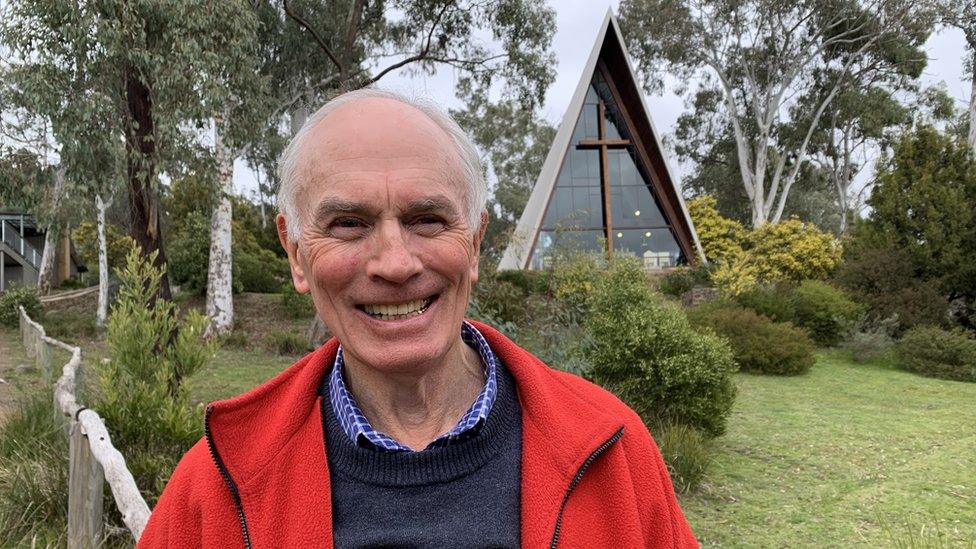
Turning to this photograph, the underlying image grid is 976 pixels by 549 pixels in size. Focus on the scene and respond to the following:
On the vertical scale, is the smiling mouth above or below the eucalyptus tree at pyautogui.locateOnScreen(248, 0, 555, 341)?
below

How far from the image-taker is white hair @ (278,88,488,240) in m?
1.37

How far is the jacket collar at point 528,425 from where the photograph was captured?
1.25 meters

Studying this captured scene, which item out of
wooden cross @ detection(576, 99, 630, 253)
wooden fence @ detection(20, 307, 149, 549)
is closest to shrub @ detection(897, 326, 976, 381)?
wooden fence @ detection(20, 307, 149, 549)

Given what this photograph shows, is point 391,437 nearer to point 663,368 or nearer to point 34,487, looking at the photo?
point 34,487

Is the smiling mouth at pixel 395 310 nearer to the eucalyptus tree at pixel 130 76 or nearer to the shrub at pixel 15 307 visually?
the eucalyptus tree at pixel 130 76

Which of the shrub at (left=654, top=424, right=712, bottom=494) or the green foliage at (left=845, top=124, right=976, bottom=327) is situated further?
the green foliage at (left=845, top=124, right=976, bottom=327)

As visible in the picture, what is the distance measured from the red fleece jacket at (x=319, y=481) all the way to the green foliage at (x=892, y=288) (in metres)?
14.2

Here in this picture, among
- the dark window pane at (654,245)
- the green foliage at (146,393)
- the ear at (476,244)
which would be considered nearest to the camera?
the ear at (476,244)

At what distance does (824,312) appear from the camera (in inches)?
555

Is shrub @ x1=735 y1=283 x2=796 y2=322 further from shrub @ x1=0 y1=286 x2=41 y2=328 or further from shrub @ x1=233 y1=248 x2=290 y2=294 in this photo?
shrub @ x1=0 y1=286 x2=41 y2=328

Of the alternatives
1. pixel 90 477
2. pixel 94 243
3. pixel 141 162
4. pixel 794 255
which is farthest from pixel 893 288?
pixel 94 243

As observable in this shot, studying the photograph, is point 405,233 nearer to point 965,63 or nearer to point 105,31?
point 105,31

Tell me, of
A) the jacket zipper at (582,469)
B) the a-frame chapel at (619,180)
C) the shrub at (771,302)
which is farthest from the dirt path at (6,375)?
the a-frame chapel at (619,180)

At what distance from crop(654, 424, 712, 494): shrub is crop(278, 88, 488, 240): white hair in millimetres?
4452
